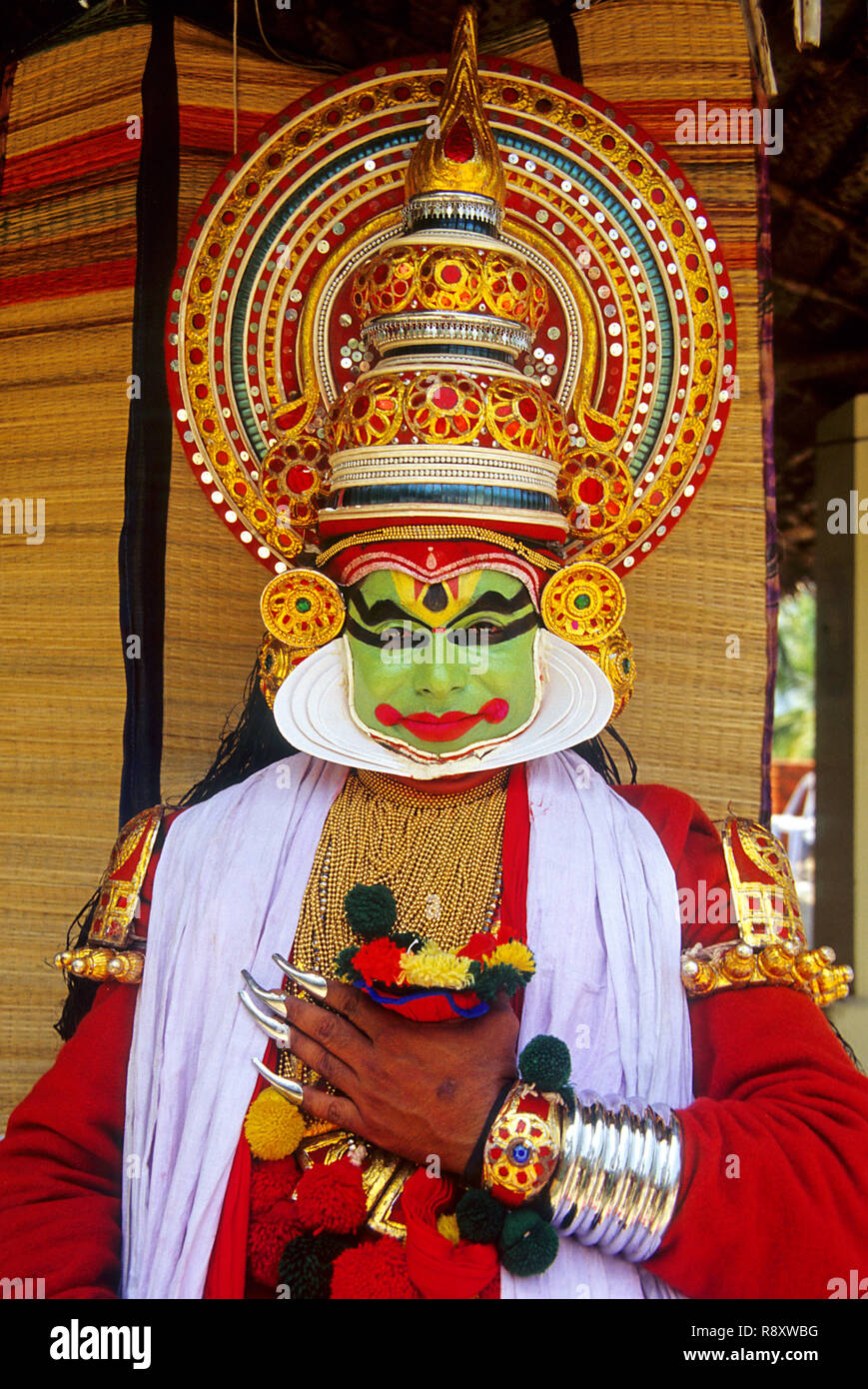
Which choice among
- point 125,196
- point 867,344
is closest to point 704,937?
point 125,196

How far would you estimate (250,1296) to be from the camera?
2621 mm

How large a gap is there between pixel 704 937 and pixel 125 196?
2.48m

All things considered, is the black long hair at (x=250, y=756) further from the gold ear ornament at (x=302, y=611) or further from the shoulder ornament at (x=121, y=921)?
the gold ear ornament at (x=302, y=611)

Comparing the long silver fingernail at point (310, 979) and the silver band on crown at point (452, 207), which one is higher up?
the silver band on crown at point (452, 207)

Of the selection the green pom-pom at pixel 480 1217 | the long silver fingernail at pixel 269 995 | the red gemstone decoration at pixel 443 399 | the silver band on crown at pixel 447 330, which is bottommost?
the green pom-pom at pixel 480 1217

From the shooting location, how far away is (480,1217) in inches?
96.0

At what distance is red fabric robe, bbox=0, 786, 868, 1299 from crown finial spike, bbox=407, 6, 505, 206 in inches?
53.2

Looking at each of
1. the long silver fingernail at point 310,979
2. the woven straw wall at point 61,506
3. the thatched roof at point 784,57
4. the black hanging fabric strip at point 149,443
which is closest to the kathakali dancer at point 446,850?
the long silver fingernail at point 310,979

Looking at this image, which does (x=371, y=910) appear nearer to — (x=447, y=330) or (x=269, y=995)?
(x=269, y=995)

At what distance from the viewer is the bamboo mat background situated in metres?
3.60

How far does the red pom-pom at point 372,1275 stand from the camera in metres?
2.47

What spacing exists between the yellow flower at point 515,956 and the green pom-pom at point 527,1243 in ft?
1.45

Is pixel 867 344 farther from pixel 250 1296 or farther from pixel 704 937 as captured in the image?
pixel 250 1296

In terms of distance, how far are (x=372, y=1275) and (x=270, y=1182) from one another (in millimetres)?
274
